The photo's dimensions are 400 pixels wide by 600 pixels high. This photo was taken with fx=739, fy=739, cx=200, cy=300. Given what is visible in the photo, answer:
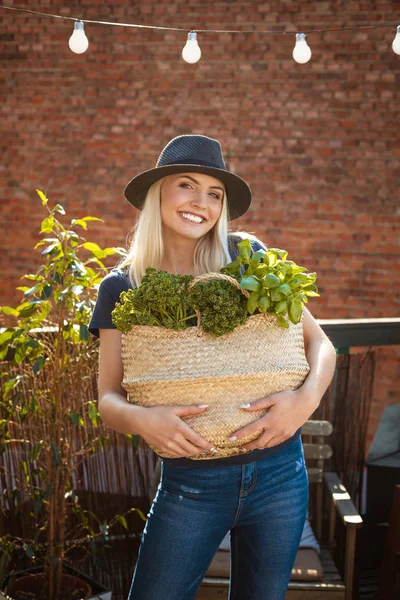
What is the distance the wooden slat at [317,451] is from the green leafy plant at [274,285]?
1.42 meters

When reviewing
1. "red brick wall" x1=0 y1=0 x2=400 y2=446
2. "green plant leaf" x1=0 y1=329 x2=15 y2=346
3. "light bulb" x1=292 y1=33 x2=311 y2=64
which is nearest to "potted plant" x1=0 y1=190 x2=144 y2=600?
"green plant leaf" x1=0 y1=329 x2=15 y2=346

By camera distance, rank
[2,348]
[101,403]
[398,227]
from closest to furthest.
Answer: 1. [101,403]
2. [2,348]
3. [398,227]

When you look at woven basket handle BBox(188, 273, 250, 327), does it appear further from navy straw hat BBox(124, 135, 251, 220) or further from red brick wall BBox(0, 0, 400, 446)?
red brick wall BBox(0, 0, 400, 446)

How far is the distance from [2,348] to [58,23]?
12.1ft

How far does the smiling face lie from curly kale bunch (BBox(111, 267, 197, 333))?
0.80 feet

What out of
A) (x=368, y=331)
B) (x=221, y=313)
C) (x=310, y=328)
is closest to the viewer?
(x=221, y=313)

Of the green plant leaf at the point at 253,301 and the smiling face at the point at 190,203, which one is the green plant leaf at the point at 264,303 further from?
the smiling face at the point at 190,203

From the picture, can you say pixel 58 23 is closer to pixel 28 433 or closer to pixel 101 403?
pixel 28 433

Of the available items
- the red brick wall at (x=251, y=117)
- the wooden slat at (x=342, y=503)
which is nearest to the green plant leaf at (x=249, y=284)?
the wooden slat at (x=342, y=503)

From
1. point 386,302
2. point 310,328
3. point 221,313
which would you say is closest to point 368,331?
point 310,328

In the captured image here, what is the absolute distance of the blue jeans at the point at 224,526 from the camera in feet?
5.28

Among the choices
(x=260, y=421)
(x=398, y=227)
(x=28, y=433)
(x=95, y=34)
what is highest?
(x=95, y=34)

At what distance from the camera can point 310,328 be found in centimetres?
184

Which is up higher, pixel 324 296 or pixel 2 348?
pixel 324 296
